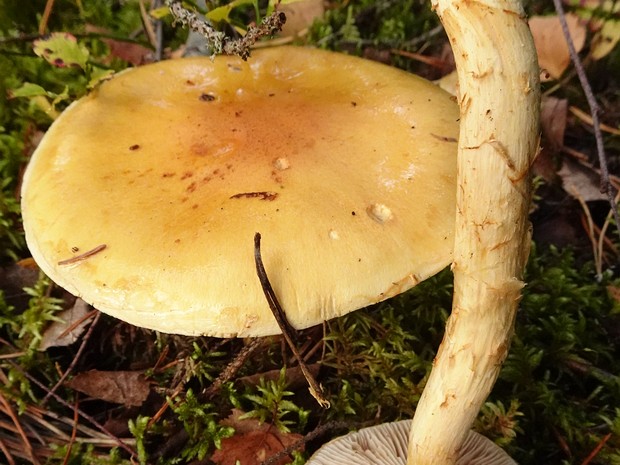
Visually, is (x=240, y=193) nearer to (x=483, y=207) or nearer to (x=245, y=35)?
(x=245, y=35)

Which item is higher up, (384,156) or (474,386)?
(384,156)

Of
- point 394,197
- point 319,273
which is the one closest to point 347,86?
point 394,197

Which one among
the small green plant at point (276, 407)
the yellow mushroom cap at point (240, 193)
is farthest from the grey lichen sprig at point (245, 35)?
the small green plant at point (276, 407)

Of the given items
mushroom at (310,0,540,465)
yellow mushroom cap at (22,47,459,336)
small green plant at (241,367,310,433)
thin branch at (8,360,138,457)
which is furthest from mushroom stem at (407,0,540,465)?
thin branch at (8,360,138,457)

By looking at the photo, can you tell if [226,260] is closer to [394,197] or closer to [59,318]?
[394,197]

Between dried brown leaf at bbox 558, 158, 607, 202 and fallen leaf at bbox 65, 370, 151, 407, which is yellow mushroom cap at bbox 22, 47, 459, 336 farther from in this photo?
dried brown leaf at bbox 558, 158, 607, 202

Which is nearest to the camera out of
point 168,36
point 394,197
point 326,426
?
point 394,197

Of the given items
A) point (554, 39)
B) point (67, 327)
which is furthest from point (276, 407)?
point (554, 39)
